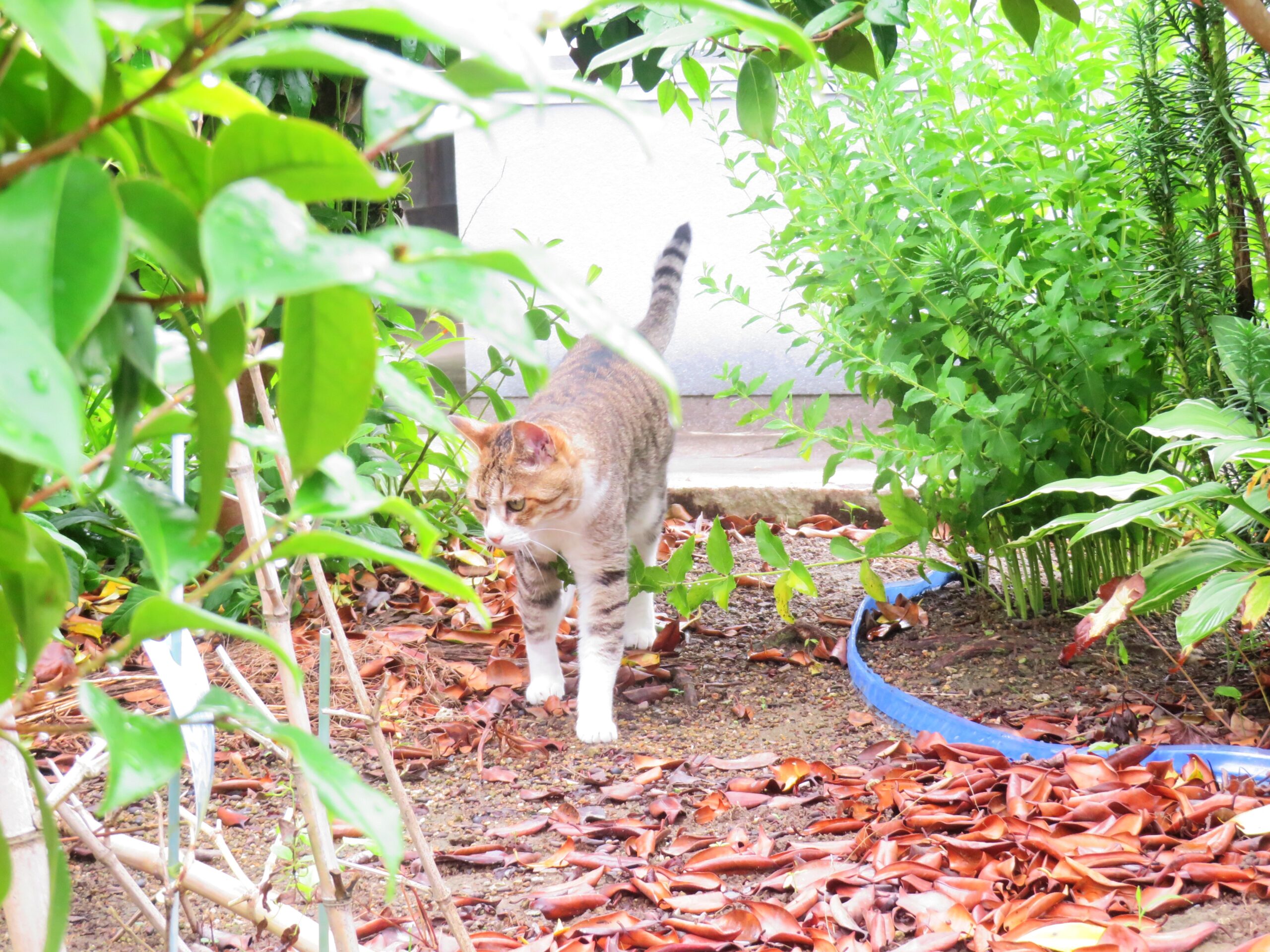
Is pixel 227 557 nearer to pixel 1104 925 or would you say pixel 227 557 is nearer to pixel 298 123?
pixel 1104 925

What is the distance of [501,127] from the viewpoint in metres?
5.05

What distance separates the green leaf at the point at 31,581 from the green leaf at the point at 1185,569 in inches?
61.7

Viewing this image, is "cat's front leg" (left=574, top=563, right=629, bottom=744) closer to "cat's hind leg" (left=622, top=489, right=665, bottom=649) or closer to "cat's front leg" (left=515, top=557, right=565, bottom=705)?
"cat's front leg" (left=515, top=557, right=565, bottom=705)

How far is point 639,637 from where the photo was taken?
2.76m

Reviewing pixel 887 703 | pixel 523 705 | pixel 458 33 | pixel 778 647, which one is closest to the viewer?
pixel 458 33

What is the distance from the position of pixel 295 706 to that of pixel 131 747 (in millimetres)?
430

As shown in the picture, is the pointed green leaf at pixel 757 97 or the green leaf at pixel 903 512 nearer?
the pointed green leaf at pixel 757 97

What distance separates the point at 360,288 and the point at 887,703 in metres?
1.94

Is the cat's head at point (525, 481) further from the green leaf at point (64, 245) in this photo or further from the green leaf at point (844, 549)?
the green leaf at point (64, 245)

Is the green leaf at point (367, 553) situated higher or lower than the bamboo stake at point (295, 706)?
higher

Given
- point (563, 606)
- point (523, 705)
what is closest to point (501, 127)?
point (563, 606)

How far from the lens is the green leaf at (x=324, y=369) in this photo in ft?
1.03

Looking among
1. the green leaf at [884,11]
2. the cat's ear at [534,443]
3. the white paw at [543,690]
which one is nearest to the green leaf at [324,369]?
the green leaf at [884,11]

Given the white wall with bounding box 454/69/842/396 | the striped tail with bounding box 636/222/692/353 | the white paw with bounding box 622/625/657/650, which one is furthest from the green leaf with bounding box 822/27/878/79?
the white wall with bounding box 454/69/842/396
